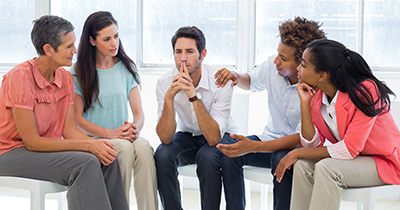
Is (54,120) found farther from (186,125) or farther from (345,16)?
(345,16)

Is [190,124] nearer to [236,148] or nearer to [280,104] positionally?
[236,148]

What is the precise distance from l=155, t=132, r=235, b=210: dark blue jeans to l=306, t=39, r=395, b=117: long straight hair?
26.8 inches

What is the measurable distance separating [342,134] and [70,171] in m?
1.26

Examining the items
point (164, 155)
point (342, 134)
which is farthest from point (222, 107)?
point (342, 134)

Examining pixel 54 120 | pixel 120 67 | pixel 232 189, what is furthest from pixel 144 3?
pixel 232 189

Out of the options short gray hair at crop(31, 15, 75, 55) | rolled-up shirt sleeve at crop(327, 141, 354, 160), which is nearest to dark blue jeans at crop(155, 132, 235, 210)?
rolled-up shirt sleeve at crop(327, 141, 354, 160)

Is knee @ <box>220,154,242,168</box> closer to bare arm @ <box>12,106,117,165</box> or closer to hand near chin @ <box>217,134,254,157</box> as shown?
hand near chin @ <box>217,134,254,157</box>

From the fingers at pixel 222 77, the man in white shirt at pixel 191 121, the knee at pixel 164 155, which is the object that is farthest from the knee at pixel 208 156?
the fingers at pixel 222 77

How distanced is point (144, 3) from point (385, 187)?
2.51 metres

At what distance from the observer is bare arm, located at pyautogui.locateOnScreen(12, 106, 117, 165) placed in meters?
1.60

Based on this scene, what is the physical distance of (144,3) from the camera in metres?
3.20

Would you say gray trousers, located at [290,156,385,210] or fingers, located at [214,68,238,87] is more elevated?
fingers, located at [214,68,238,87]

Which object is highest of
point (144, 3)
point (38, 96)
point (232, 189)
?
point (144, 3)

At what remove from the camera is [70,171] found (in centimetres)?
155
